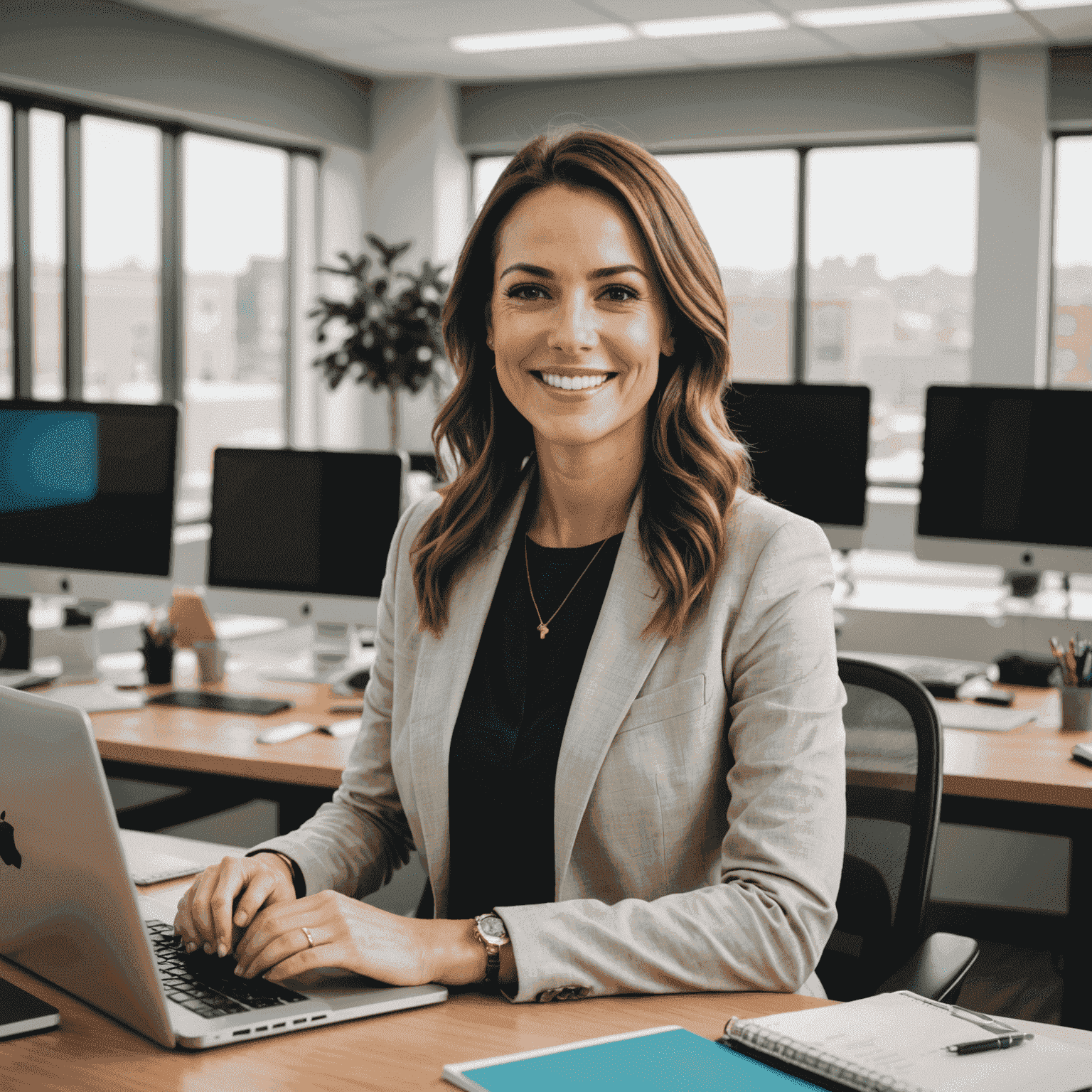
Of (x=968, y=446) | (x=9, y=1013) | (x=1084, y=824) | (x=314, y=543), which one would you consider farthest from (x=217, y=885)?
(x=968, y=446)

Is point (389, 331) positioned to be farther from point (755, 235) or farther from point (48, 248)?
point (755, 235)

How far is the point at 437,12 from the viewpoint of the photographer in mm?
6121

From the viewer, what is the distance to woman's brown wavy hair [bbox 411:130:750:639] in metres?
1.34

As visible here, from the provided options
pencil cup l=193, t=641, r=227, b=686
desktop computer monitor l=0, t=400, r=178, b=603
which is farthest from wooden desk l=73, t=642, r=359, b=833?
desktop computer monitor l=0, t=400, r=178, b=603

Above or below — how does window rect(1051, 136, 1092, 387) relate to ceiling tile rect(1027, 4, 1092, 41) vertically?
below

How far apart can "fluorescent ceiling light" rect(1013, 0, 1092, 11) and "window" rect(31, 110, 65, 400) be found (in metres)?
4.49

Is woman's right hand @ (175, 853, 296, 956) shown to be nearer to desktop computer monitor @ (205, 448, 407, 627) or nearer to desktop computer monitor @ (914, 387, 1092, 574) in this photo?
desktop computer monitor @ (205, 448, 407, 627)

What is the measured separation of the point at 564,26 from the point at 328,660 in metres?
4.29

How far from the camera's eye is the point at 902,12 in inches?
240

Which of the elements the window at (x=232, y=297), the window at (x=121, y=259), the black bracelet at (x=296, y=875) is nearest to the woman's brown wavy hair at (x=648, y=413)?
the black bracelet at (x=296, y=875)

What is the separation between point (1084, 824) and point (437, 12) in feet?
16.9

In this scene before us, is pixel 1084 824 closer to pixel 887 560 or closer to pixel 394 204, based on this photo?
pixel 887 560

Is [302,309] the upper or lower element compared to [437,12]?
lower

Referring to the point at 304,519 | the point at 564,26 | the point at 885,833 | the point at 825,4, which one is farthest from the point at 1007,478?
the point at 564,26
